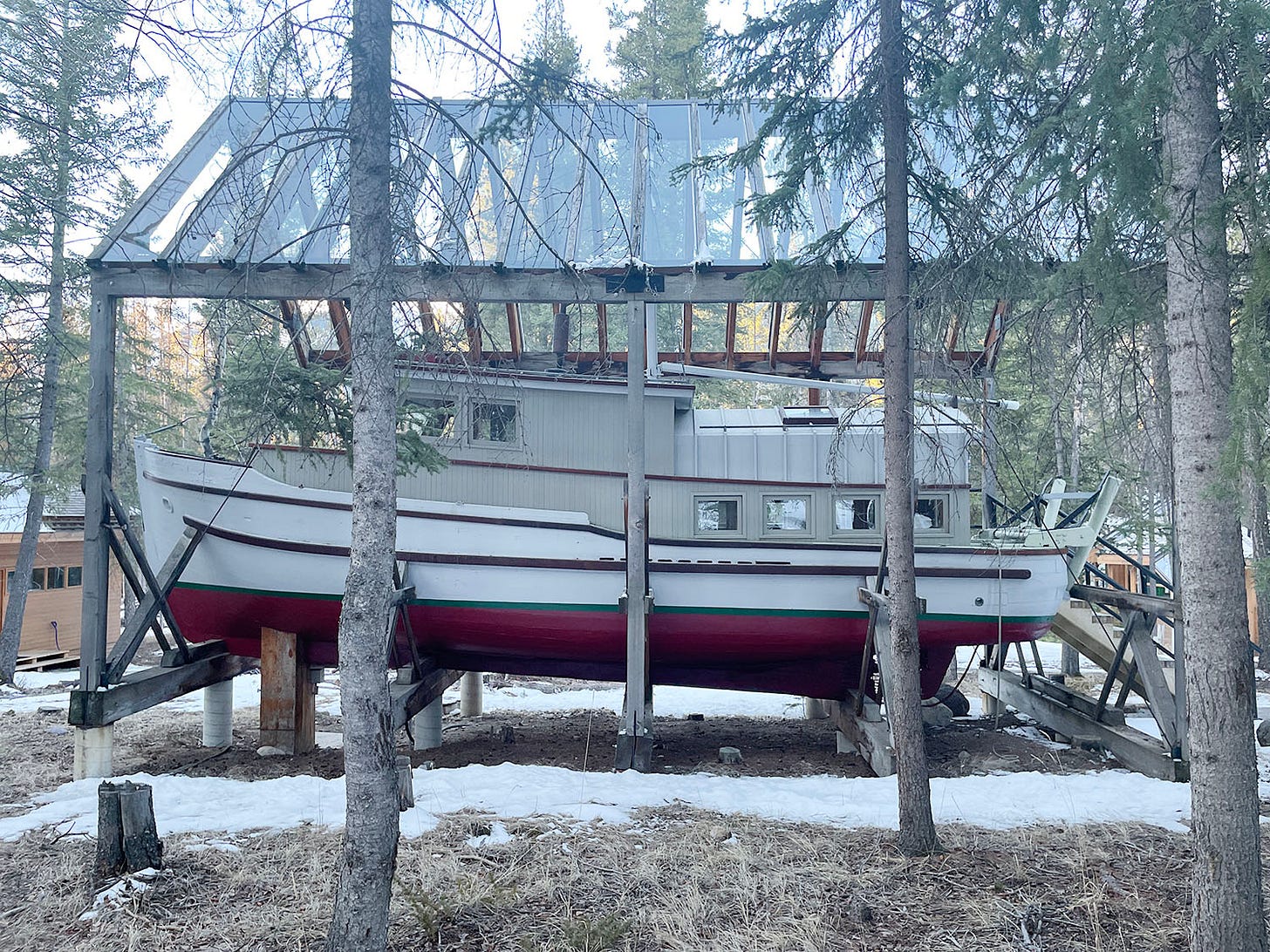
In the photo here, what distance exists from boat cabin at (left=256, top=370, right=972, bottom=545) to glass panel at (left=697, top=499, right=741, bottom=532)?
0.01 meters

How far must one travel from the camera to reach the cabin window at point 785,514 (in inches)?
402

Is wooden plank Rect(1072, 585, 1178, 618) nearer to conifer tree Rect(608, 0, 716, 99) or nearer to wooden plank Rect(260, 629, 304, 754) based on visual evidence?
wooden plank Rect(260, 629, 304, 754)

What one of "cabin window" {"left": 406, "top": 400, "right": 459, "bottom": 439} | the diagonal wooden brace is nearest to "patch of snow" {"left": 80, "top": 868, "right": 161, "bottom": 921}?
the diagonal wooden brace

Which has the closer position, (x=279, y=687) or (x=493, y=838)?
(x=493, y=838)

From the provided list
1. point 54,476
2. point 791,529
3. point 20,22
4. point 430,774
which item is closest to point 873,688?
point 791,529

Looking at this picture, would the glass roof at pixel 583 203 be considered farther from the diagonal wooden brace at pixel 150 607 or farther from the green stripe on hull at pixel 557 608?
the green stripe on hull at pixel 557 608

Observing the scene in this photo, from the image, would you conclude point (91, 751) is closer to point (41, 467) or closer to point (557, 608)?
point (557, 608)

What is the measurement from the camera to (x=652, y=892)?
490cm

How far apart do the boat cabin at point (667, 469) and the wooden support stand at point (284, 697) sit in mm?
1932

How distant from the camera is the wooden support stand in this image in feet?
30.9

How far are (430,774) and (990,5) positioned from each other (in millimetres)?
7508

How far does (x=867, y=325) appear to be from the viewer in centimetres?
1021

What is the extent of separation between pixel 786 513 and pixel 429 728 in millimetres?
5093

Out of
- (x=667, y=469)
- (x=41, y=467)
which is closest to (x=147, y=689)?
(x=667, y=469)
